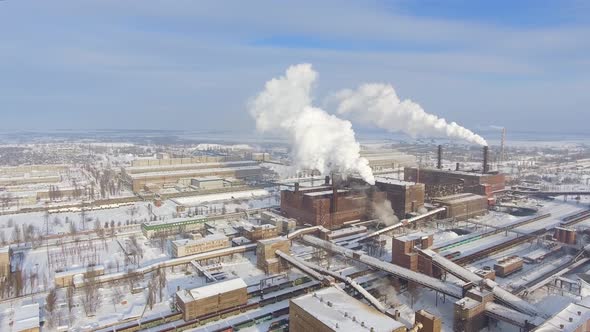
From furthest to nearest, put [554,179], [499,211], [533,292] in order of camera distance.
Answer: [554,179]
[499,211]
[533,292]

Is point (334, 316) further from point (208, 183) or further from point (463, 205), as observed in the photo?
point (208, 183)

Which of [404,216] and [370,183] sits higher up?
[370,183]

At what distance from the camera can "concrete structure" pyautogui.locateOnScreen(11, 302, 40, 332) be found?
13.0 meters

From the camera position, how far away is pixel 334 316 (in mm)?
12383

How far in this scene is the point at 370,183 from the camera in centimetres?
2861

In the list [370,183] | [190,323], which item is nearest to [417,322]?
[190,323]

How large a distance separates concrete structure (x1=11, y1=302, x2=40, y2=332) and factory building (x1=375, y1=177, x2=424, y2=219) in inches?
883

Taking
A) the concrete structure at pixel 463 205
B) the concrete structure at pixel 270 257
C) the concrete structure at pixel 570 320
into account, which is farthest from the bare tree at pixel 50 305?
the concrete structure at pixel 463 205

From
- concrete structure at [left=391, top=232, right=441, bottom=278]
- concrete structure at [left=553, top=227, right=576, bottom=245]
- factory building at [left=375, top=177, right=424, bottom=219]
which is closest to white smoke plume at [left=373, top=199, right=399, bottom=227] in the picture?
factory building at [left=375, top=177, right=424, bottom=219]

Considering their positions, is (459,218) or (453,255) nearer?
(453,255)

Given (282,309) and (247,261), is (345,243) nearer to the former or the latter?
(247,261)

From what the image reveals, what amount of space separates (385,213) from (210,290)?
631 inches

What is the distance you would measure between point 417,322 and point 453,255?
10360 mm

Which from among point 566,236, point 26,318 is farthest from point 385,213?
point 26,318
